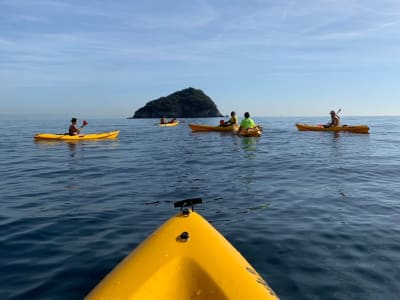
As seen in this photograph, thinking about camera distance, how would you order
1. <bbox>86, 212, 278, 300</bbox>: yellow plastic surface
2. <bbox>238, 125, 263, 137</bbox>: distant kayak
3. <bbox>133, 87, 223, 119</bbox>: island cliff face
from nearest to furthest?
<bbox>86, 212, 278, 300</bbox>: yellow plastic surface, <bbox>238, 125, 263, 137</bbox>: distant kayak, <bbox>133, 87, 223, 119</bbox>: island cliff face

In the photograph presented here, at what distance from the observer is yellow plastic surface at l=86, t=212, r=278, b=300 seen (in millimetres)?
3014

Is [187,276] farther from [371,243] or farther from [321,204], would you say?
[321,204]

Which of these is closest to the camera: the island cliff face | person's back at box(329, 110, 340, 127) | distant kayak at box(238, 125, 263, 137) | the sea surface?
the sea surface

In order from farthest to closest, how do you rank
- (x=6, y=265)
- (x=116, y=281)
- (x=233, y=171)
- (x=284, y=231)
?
(x=233, y=171) < (x=284, y=231) < (x=6, y=265) < (x=116, y=281)

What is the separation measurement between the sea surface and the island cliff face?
146 meters

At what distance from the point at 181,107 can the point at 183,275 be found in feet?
531

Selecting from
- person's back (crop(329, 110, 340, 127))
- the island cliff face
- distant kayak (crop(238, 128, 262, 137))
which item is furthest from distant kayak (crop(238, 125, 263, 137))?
the island cliff face

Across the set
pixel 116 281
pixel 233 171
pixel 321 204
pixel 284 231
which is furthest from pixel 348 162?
pixel 116 281

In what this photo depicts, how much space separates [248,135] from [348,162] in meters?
10.7

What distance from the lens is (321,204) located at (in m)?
7.48

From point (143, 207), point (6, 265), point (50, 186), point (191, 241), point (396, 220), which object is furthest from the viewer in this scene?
point (50, 186)

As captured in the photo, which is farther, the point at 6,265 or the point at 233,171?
the point at 233,171

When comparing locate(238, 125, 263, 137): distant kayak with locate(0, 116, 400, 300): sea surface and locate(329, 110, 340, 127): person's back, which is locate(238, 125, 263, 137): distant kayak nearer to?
locate(329, 110, 340, 127): person's back

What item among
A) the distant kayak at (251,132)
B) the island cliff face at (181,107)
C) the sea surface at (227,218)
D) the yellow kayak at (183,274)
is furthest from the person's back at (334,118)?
the island cliff face at (181,107)
